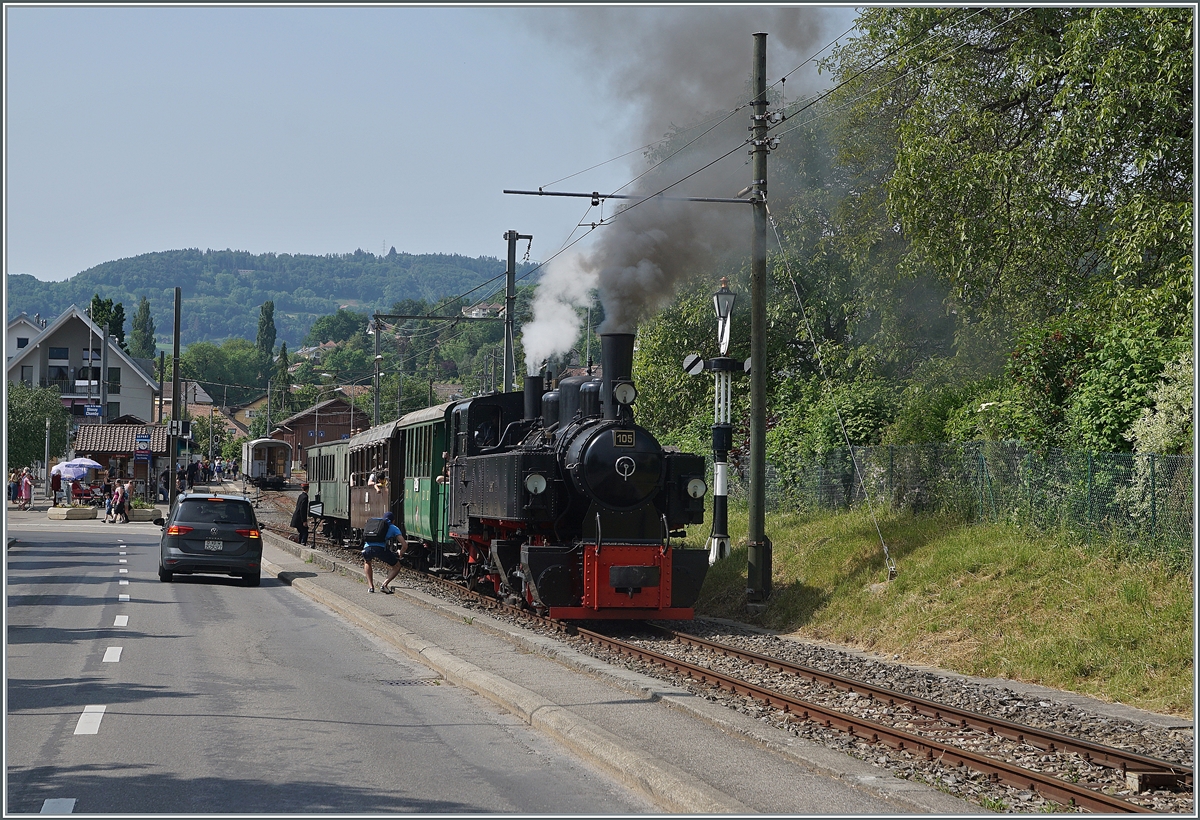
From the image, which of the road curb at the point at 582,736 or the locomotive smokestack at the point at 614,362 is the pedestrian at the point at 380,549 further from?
the locomotive smokestack at the point at 614,362

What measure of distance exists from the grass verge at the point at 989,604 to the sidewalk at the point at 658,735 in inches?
157

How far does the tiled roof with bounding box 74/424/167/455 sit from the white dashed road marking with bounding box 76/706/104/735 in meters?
52.4

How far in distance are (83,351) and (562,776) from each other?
3046 inches

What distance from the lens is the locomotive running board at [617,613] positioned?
15414 millimetres

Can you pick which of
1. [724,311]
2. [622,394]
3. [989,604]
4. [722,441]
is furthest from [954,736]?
[724,311]

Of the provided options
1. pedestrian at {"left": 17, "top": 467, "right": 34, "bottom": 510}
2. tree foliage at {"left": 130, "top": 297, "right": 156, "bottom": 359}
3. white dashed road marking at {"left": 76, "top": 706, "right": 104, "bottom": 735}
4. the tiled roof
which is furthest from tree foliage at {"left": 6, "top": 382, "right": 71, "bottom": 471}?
tree foliage at {"left": 130, "top": 297, "right": 156, "bottom": 359}

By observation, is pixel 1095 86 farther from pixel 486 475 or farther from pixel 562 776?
pixel 562 776

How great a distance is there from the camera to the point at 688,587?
621 inches

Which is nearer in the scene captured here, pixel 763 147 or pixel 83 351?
pixel 763 147

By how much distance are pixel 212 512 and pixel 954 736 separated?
15.4 m

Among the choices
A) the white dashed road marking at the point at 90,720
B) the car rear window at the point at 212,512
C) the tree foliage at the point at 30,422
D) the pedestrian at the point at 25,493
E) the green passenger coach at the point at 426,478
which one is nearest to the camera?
the white dashed road marking at the point at 90,720

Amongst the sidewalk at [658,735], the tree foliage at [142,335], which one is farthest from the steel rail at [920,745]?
the tree foliage at [142,335]

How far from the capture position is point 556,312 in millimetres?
20859

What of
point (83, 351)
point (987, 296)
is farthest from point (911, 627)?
point (83, 351)
